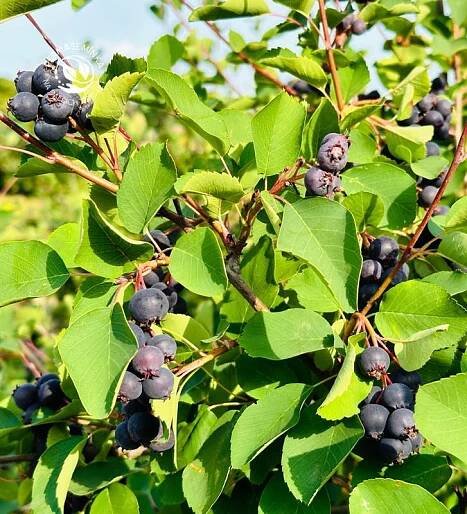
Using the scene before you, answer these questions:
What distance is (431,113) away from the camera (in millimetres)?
1702

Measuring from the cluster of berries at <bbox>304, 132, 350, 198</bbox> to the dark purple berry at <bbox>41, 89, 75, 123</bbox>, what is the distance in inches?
15.3

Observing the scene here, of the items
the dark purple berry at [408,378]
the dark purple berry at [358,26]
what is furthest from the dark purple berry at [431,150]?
the dark purple berry at [408,378]

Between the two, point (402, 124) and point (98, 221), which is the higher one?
point (98, 221)

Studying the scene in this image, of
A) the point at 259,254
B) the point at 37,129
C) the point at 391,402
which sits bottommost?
the point at 391,402

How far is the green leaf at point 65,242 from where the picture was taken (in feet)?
3.88

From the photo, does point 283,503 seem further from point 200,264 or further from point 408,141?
point 408,141

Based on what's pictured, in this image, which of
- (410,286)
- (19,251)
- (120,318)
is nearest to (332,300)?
(410,286)

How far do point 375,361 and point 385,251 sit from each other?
0.86 feet

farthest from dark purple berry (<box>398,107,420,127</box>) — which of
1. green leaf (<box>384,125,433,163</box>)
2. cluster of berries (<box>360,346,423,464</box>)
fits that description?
cluster of berries (<box>360,346,423,464</box>)

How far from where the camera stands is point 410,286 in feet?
3.62

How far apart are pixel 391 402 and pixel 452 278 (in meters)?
0.24

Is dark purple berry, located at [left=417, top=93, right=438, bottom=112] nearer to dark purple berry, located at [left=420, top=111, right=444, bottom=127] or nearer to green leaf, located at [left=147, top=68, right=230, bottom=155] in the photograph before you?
dark purple berry, located at [left=420, top=111, right=444, bottom=127]

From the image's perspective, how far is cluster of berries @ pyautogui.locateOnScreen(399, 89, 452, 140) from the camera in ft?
5.55

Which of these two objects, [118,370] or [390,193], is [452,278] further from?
[118,370]
